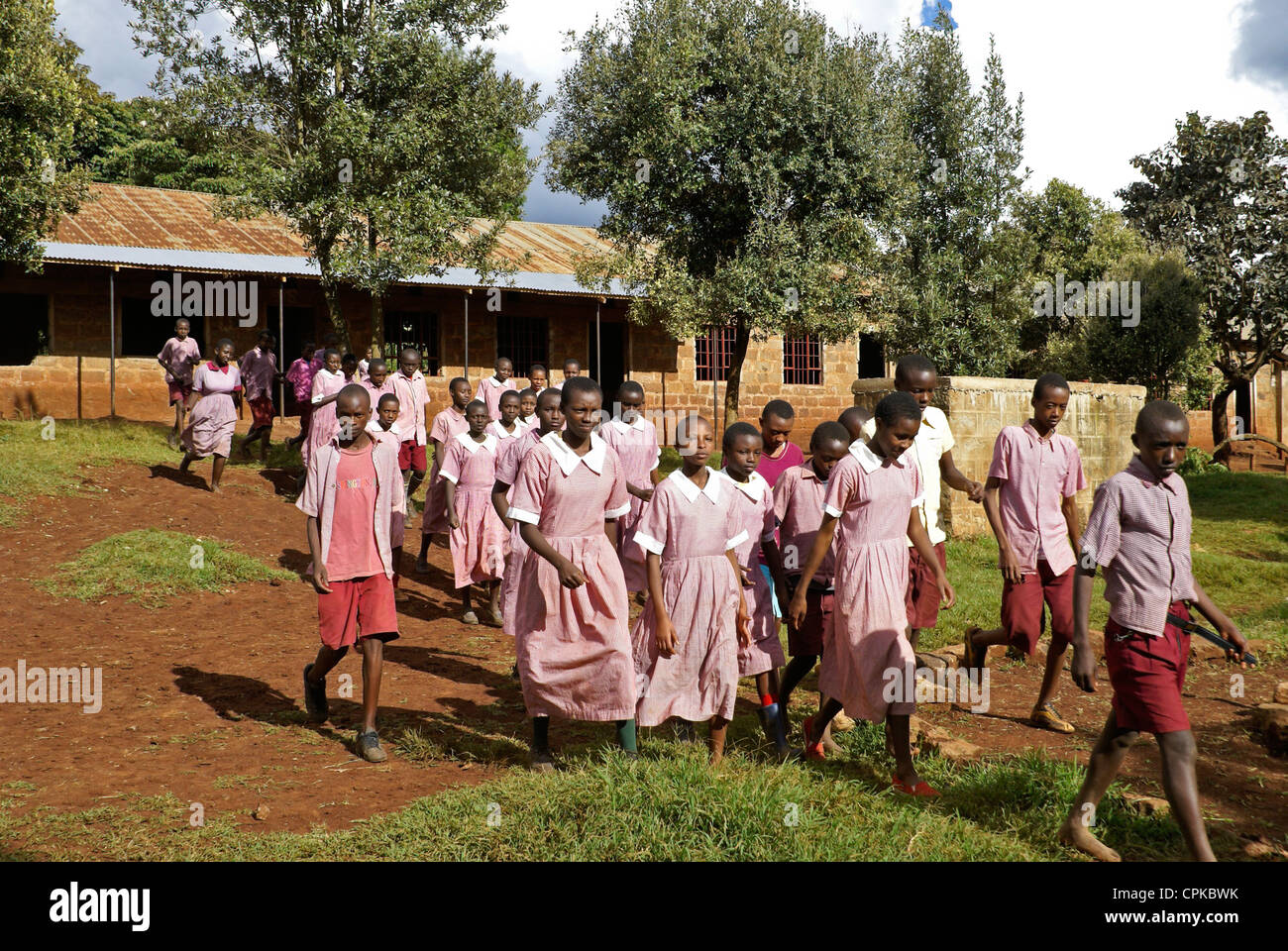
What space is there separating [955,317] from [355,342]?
1083 centimetres

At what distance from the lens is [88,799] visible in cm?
454

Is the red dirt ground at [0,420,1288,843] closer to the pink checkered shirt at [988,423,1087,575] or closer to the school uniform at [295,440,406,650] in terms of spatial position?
the school uniform at [295,440,406,650]

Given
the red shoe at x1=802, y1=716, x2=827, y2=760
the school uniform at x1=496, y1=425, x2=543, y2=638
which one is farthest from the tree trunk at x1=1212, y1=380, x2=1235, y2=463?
the red shoe at x1=802, y1=716, x2=827, y2=760

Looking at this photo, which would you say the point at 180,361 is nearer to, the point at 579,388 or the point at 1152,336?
the point at 579,388

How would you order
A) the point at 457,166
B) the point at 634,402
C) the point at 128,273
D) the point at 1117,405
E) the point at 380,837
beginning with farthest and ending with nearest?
the point at 128,273
the point at 457,166
the point at 1117,405
the point at 634,402
the point at 380,837

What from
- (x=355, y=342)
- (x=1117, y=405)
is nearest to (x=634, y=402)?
(x=1117, y=405)

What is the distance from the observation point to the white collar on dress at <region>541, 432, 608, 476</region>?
485 cm

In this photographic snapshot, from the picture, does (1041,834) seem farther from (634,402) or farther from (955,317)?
(955,317)

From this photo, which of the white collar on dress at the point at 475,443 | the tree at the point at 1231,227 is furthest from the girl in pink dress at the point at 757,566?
the tree at the point at 1231,227

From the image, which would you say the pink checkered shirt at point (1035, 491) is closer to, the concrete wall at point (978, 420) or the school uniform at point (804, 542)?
the school uniform at point (804, 542)

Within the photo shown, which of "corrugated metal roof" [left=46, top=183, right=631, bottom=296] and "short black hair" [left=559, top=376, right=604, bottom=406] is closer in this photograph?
"short black hair" [left=559, top=376, right=604, bottom=406]

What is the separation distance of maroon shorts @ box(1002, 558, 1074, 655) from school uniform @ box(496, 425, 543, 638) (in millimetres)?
2716

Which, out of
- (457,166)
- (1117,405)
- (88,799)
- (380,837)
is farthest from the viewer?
(457,166)

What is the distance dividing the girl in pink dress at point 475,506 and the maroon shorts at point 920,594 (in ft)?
12.1
